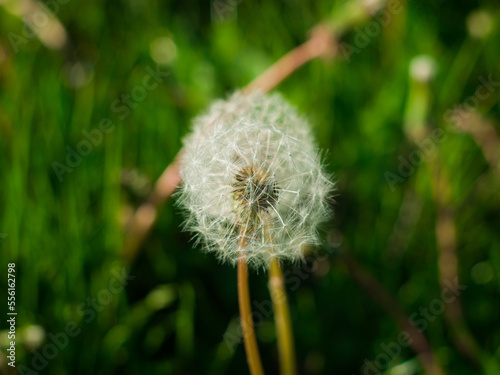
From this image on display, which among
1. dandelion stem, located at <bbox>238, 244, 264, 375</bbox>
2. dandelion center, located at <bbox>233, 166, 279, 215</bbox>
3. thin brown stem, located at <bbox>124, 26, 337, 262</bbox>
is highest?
thin brown stem, located at <bbox>124, 26, 337, 262</bbox>

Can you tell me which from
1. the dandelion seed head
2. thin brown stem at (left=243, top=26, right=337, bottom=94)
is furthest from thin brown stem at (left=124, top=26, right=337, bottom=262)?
the dandelion seed head

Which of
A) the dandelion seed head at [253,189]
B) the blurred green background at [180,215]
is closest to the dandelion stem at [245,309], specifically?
the dandelion seed head at [253,189]

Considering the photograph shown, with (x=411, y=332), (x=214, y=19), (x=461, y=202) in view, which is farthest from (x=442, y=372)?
(x=214, y=19)

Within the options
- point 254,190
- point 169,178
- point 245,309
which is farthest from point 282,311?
point 169,178

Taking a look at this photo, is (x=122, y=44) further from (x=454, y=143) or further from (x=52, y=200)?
(x=454, y=143)

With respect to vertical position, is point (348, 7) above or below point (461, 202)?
above

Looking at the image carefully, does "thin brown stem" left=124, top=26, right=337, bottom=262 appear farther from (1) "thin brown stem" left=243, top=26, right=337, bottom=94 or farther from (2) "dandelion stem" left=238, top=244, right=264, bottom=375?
(2) "dandelion stem" left=238, top=244, right=264, bottom=375
